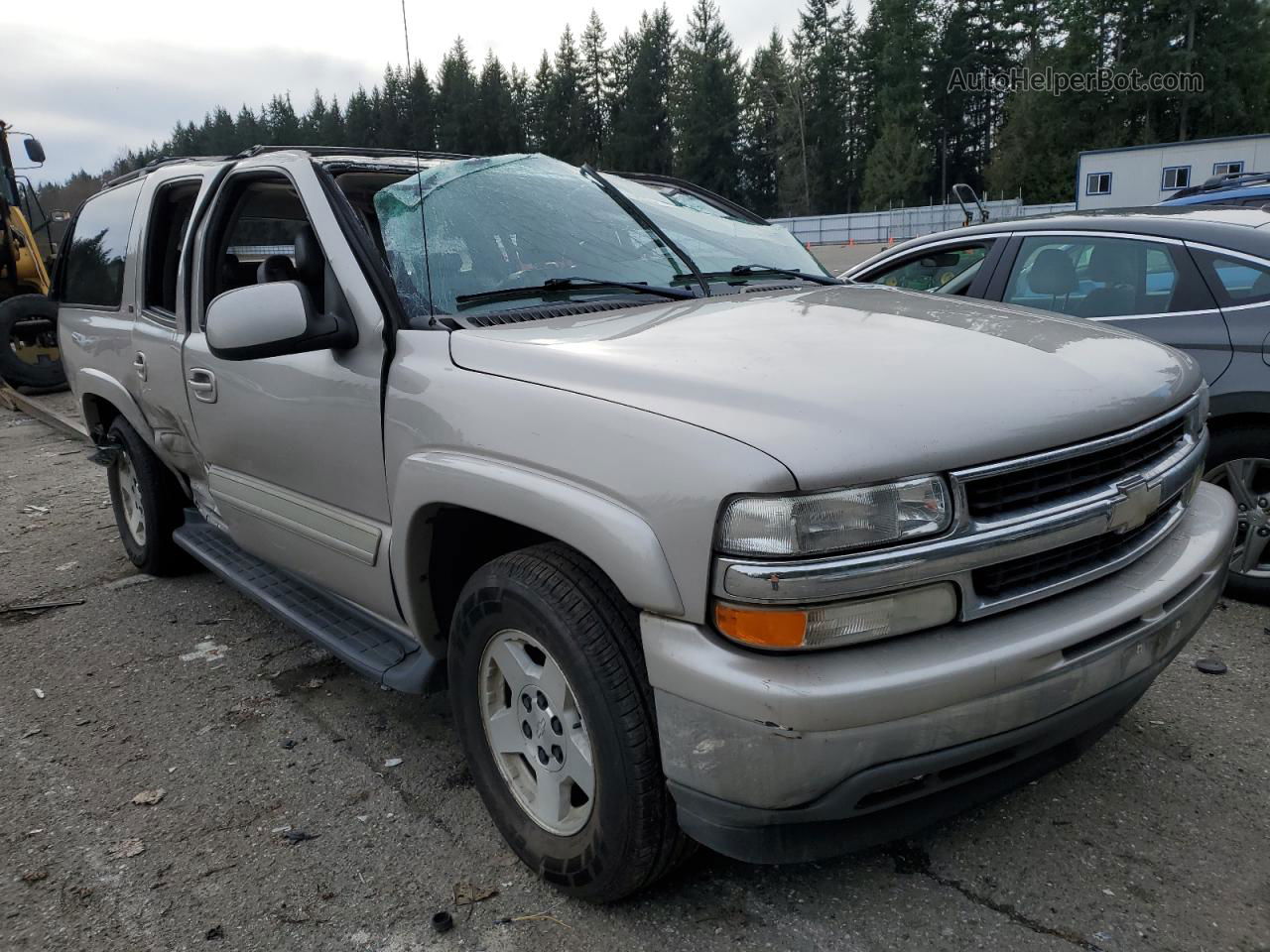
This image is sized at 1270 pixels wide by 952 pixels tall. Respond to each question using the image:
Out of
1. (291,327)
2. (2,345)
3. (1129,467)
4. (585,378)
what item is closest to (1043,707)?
(1129,467)

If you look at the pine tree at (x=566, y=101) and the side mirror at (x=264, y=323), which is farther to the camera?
→ the pine tree at (x=566, y=101)

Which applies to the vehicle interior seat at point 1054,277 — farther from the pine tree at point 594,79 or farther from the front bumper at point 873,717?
the pine tree at point 594,79

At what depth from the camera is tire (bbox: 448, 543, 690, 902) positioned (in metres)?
1.95

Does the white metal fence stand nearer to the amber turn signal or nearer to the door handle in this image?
the door handle

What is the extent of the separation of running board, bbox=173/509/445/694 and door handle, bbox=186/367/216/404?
657 millimetres

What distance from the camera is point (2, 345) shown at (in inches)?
251

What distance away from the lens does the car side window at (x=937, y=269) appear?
479 cm

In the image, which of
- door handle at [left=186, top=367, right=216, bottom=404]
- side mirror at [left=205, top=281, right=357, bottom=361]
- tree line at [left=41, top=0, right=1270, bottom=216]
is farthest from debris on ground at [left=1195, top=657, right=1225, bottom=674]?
tree line at [left=41, top=0, right=1270, bottom=216]

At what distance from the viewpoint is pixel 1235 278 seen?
154 inches

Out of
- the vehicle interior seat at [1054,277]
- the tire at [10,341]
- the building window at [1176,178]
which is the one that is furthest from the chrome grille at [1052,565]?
the building window at [1176,178]

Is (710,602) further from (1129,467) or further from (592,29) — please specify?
(592,29)

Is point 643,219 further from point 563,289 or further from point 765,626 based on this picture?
point 765,626

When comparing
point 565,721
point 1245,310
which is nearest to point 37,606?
point 565,721

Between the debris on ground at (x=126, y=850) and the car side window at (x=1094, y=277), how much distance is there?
4113 millimetres
